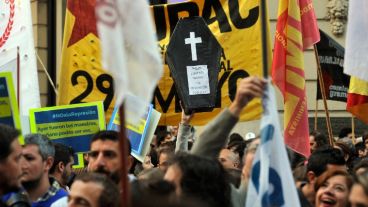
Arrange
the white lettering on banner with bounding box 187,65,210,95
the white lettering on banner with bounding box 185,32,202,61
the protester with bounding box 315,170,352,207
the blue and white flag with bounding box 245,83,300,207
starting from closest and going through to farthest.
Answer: the blue and white flag with bounding box 245,83,300,207, the protester with bounding box 315,170,352,207, the white lettering on banner with bounding box 187,65,210,95, the white lettering on banner with bounding box 185,32,202,61

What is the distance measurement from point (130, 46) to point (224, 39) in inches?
230

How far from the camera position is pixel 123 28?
495cm

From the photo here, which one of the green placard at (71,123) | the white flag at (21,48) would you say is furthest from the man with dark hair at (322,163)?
the white flag at (21,48)

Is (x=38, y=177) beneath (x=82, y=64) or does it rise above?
beneath

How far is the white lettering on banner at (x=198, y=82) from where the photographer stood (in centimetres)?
954

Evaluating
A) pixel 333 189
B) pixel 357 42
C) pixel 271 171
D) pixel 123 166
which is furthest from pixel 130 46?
pixel 357 42

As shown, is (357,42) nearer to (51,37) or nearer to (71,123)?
(71,123)

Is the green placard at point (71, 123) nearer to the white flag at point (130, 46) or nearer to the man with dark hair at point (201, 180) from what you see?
the man with dark hair at point (201, 180)

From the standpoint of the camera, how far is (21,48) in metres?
10.2

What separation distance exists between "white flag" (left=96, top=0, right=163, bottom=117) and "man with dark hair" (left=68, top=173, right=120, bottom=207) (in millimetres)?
1045

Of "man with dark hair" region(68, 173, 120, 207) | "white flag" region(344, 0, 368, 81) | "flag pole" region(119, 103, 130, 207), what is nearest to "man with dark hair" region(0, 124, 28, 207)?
"man with dark hair" region(68, 173, 120, 207)

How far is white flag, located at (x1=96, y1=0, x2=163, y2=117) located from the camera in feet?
15.7

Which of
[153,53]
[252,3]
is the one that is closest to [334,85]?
[252,3]

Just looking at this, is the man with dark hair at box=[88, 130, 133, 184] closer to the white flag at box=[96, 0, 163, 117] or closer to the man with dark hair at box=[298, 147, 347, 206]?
the man with dark hair at box=[298, 147, 347, 206]
